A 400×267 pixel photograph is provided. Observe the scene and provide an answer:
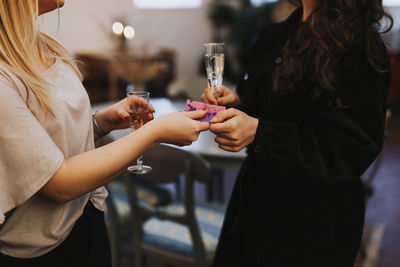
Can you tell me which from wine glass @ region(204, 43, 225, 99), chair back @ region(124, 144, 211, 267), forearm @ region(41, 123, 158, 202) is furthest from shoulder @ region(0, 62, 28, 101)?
chair back @ region(124, 144, 211, 267)

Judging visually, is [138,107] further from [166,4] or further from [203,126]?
[166,4]

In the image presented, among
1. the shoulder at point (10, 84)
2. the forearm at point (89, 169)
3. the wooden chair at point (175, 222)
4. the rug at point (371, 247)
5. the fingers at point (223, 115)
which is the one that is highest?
the shoulder at point (10, 84)

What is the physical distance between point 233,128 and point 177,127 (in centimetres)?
A: 15

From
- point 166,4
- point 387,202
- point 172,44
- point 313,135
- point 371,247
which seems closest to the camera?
point 313,135

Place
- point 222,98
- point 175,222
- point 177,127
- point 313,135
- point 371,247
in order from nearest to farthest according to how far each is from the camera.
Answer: point 177,127 → point 313,135 → point 222,98 → point 175,222 → point 371,247

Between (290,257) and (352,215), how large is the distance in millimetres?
212

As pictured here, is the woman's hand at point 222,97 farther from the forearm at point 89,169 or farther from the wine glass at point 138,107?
the forearm at point 89,169

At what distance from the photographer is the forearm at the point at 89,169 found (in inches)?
28.0

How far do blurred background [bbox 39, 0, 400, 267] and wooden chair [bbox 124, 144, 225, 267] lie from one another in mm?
1572

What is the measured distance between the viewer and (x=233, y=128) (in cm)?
90

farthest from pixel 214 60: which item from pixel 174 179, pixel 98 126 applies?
pixel 174 179

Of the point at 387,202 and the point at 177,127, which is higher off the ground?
the point at 177,127

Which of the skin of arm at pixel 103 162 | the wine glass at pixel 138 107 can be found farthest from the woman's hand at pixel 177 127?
the wine glass at pixel 138 107

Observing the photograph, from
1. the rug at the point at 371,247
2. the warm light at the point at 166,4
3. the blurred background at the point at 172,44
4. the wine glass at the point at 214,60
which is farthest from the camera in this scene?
the warm light at the point at 166,4
